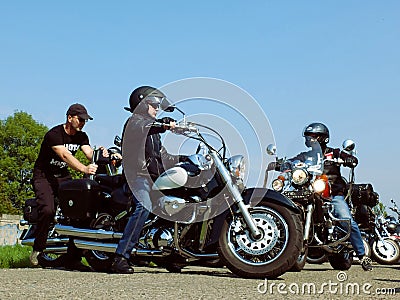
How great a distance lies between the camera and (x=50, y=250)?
839cm

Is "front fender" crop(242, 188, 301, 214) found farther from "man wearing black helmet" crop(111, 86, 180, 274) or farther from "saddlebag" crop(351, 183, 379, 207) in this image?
"saddlebag" crop(351, 183, 379, 207)

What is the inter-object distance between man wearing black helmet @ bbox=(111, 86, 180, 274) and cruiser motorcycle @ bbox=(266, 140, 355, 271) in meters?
1.37

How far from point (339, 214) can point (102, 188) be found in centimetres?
323

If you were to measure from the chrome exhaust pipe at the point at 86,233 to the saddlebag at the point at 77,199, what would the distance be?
0.53ft

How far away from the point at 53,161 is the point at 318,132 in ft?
12.0

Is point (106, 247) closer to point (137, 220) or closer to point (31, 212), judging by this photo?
point (137, 220)

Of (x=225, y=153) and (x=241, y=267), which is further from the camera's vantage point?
(x=225, y=153)

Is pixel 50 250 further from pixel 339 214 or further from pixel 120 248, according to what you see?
pixel 339 214

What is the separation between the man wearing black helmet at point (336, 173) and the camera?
9.05 meters

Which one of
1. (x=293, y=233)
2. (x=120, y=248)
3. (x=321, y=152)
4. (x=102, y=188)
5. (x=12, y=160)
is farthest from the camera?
(x=12, y=160)

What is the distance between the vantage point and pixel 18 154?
6269 centimetres

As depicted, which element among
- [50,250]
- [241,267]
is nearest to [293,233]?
[241,267]

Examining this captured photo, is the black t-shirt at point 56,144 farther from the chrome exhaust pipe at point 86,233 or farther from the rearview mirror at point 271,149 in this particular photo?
the rearview mirror at point 271,149

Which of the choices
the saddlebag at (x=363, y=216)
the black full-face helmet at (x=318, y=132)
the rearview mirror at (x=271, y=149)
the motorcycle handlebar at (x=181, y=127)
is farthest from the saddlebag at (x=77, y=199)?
the saddlebag at (x=363, y=216)
